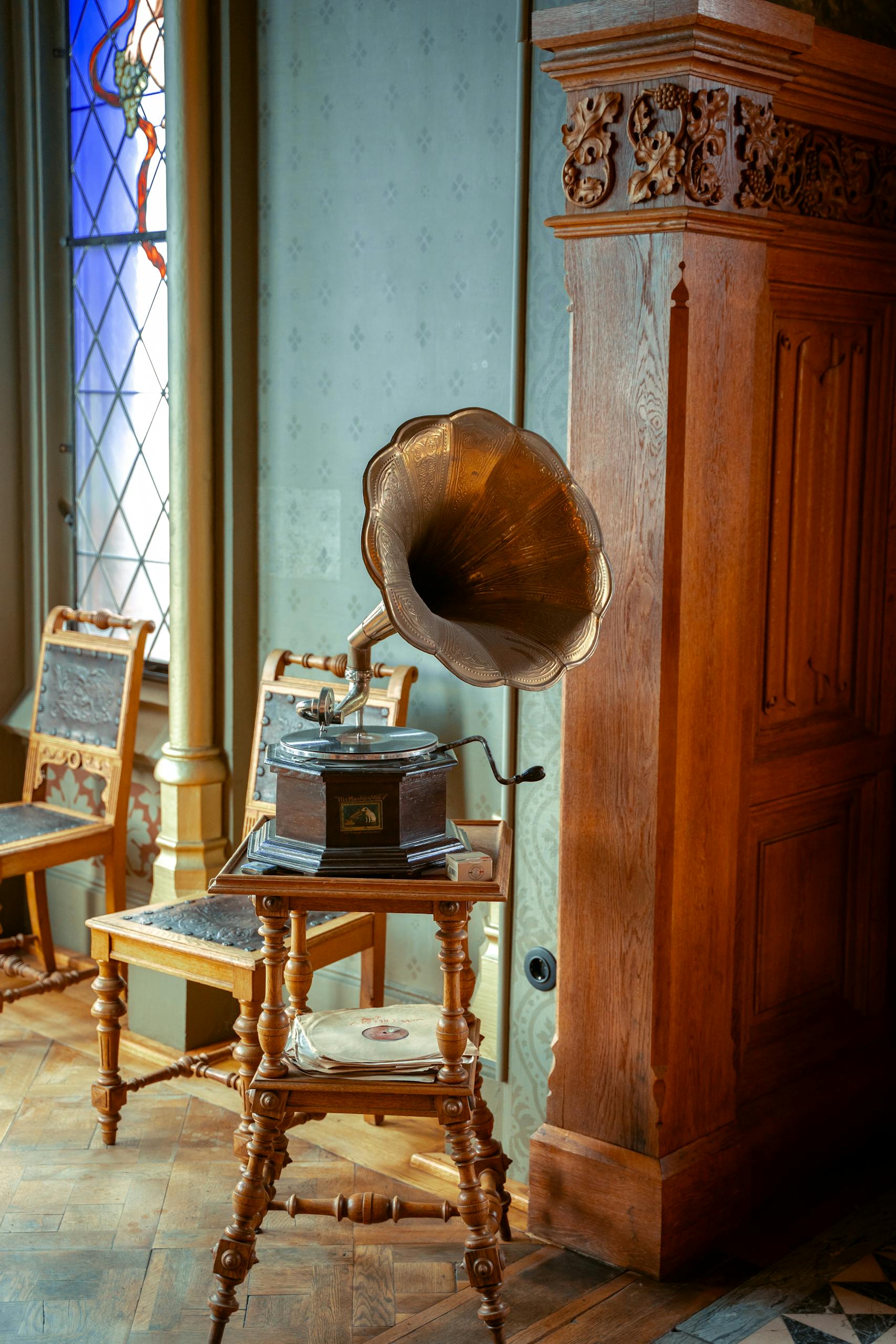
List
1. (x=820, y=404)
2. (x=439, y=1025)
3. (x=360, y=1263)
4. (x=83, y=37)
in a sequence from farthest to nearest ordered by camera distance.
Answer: (x=83, y=37), (x=820, y=404), (x=360, y=1263), (x=439, y=1025)

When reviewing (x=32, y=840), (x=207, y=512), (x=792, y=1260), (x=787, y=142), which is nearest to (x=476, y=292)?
(x=787, y=142)

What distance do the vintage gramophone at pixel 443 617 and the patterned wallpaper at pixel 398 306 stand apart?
1.37 ft

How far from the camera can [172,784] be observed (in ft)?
12.6

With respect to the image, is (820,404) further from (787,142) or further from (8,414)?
(8,414)

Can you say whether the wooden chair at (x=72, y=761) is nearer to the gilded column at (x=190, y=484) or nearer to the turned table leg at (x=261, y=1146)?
the gilded column at (x=190, y=484)

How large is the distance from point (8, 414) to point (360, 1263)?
283 centimetres

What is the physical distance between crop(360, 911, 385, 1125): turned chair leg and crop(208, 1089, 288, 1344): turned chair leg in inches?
35.3

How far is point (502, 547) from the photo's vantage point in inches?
100

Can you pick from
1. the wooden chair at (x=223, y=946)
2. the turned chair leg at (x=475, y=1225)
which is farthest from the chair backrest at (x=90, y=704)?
the turned chair leg at (x=475, y=1225)

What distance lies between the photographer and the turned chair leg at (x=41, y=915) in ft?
13.8

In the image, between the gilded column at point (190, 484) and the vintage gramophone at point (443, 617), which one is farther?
the gilded column at point (190, 484)

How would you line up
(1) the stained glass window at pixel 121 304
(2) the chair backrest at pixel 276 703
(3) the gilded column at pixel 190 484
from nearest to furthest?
Result: (2) the chair backrest at pixel 276 703 < (3) the gilded column at pixel 190 484 < (1) the stained glass window at pixel 121 304

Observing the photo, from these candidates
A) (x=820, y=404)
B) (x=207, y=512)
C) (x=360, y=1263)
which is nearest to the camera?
(x=360, y=1263)

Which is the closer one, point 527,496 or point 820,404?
point 527,496
